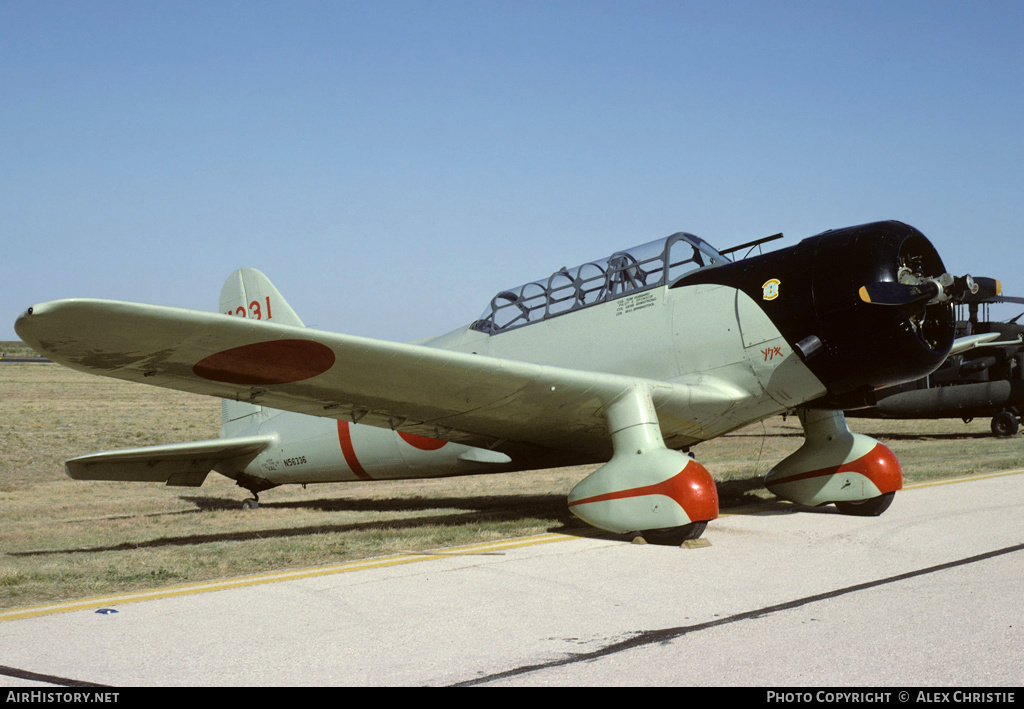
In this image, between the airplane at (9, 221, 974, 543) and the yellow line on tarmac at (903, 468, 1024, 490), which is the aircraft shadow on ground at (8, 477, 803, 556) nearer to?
the airplane at (9, 221, 974, 543)

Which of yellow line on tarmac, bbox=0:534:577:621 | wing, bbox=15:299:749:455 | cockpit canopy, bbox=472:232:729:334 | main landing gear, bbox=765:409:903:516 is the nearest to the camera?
yellow line on tarmac, bbox=0:534:577:621

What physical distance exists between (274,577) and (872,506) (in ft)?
17.0

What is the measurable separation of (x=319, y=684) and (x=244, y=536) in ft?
16.8

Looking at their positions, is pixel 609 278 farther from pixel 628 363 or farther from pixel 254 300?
pixel 254 300

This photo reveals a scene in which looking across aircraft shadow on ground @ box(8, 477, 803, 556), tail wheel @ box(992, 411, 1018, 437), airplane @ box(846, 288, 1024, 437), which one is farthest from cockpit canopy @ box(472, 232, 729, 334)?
tail wheel @ box(992, 411, 1018, 437)

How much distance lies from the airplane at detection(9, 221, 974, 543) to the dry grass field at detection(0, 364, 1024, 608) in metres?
0.92

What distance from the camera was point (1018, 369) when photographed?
2094 cm

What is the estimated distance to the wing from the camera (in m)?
4.68

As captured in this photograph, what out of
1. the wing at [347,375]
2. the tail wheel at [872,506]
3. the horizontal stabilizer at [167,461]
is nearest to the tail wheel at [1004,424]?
the tail wheel at [872,506]

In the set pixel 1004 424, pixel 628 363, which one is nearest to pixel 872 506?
pixel 628 363

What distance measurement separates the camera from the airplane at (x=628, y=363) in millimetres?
5293

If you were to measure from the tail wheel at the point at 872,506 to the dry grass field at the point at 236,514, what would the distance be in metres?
1.30

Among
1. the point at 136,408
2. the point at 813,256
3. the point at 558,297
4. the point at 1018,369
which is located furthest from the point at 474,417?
the point at 136,408

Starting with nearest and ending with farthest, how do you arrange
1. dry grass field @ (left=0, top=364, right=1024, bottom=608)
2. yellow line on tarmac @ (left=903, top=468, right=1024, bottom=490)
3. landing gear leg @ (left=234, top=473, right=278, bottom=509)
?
dry grass field @ (left=0, top=364, right=1024, bottom=608)
yellow line on tarmac @ (left=903, top=468, right=1024, bottom=490)
landing gear leg @ (left=234, top=473, right=278, bottom=509)
